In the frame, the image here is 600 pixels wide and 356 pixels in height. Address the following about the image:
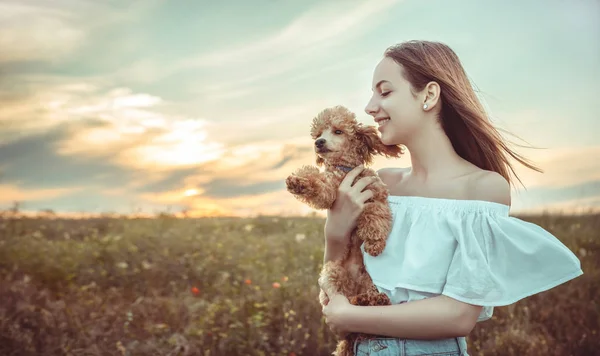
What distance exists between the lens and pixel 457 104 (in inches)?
118

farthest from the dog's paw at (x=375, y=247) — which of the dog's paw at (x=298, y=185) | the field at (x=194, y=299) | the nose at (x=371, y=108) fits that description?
the field at (x=194, y=299)

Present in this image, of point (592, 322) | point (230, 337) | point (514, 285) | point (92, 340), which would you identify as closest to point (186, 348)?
point (230, 337)

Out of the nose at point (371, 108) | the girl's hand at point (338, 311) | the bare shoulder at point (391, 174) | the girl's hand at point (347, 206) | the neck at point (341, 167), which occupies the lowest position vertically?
the girl's hand at point (338, 311)

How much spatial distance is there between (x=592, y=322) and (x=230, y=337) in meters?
3.87

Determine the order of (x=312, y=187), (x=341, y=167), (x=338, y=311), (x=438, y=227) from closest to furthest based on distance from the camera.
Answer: (x=338, y=311) → (x=438, y=227) → (x=312, y=187) → (x=341, y=167)

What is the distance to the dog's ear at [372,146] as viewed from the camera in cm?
309

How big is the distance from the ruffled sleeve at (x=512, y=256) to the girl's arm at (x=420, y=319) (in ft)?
0.35

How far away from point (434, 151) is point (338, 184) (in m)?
0.55

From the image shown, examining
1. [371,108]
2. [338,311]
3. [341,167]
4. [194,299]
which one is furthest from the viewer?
[194,299]

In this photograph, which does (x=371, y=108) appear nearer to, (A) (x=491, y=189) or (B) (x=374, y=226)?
(B) (x=374, y=226)

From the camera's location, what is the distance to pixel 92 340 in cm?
542

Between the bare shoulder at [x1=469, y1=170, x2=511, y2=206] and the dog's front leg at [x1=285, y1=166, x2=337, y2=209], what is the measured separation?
0.73 m

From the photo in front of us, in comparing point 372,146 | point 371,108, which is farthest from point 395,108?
point 372,146

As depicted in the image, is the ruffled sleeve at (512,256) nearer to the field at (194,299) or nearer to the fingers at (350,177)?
the fingers at (350,177)
